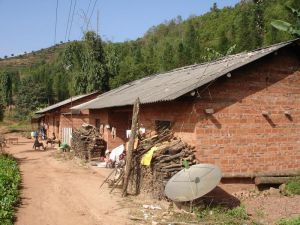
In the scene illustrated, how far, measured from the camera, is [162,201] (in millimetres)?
10531

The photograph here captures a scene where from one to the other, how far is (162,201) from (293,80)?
5923mm

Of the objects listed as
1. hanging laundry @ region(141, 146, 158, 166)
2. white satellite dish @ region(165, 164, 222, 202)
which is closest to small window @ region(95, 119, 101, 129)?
hanging laundry @ region(141, 146, 158, 166)

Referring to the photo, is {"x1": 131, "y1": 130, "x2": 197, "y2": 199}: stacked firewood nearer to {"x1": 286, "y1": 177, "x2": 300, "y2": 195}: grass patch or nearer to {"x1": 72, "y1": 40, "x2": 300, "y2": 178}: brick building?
{"x1": 72, "y1": 40, "x2": 300, "y2": 178}: brick building

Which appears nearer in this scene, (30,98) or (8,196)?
(8,196)

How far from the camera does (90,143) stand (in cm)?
1928

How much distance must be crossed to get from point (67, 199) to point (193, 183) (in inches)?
163

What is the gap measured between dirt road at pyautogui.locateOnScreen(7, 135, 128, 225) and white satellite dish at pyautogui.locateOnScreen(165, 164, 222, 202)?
140 centimetres

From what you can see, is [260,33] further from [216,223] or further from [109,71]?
[216,223]

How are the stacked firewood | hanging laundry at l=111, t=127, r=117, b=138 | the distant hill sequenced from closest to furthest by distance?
the stacked firewood → hanging laundry at l=111, t=127, r=117, b=138 → the distant hill

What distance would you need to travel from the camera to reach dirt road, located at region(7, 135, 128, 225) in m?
9.20

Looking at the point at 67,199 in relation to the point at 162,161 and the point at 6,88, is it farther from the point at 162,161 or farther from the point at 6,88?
the point at 6,88

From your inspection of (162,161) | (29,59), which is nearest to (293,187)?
(162,161)

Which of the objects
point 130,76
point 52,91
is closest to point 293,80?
point 130,76

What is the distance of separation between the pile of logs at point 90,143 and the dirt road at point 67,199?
176 cm
